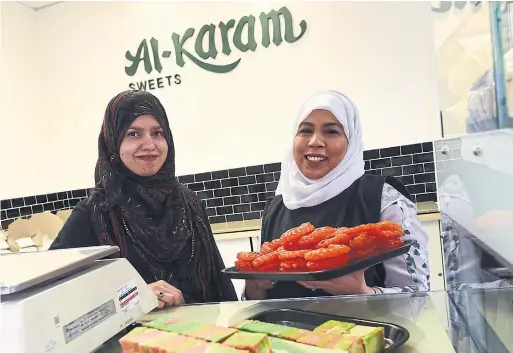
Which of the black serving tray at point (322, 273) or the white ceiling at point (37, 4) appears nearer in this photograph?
the black serving tray at point (322, 273)

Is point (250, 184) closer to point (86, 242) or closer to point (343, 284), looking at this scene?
point (86, 242)

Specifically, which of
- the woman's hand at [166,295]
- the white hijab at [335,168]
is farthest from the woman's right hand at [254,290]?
the white hijab at [335,168]

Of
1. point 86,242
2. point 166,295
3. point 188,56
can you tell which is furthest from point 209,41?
point 166,295

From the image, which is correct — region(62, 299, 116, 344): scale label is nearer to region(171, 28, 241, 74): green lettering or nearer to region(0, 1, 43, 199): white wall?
region(171, 28, 241, 74): green lettering

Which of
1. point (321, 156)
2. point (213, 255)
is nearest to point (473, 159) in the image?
point (321, 156)

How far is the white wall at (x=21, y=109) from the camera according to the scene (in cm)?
318

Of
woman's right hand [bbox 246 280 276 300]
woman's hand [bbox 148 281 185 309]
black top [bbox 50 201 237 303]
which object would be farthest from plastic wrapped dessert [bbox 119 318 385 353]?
black top [bbox 50 201 237 303]

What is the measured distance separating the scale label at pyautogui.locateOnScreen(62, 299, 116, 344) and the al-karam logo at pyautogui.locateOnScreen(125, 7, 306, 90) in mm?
2524

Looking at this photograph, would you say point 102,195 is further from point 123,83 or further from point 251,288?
point 123,83

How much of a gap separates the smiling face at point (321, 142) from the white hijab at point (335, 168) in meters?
0.02

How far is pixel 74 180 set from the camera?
11.7ft

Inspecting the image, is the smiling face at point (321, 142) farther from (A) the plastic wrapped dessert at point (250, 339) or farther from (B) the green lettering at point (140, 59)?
(B) the green lettering at point (140, 59)

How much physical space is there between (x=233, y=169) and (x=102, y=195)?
1.76 metres

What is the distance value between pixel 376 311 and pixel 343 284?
0.39 feet
